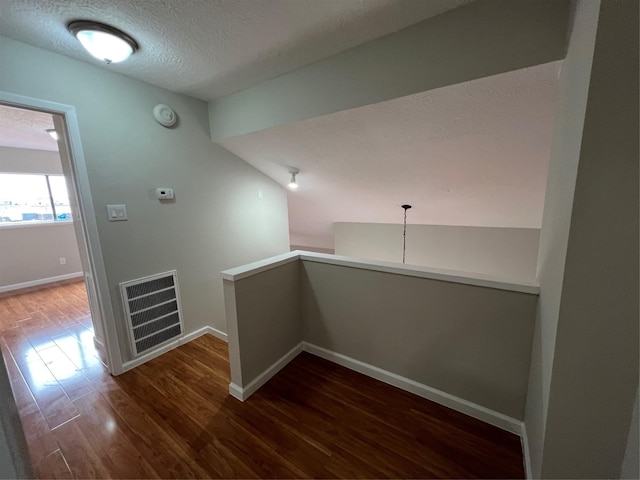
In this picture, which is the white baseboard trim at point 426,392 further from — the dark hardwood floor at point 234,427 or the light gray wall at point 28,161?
the light gray wall at point 28,161

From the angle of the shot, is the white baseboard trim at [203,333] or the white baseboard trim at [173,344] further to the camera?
the white baseboard trim at [203,333]

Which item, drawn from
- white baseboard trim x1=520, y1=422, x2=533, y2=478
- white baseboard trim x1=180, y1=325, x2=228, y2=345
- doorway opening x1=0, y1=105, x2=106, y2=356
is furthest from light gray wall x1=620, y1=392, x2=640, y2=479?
doorway opening x1=0, y1=105, x2=106, y2=356

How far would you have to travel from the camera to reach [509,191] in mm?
2377

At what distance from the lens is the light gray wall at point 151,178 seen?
1.64 meters

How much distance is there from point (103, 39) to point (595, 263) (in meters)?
2.38

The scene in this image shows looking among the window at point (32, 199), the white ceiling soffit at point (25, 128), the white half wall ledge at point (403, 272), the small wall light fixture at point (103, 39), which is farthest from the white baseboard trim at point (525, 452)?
the window at point (32, 199)

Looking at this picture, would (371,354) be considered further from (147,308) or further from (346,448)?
(147,308)

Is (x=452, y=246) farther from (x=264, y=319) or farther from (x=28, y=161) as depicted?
(x=28, y=161)

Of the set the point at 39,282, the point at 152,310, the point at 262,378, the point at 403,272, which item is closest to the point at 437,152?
the point at 403,272

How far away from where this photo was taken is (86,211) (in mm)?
1764

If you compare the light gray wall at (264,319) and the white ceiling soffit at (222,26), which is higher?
the white ceiling soffit at (222,26)

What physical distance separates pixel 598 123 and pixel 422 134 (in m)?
1.18

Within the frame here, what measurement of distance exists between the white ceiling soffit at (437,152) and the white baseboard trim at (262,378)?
176 cm

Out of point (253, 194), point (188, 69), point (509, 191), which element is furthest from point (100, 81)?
point (509, 191)
